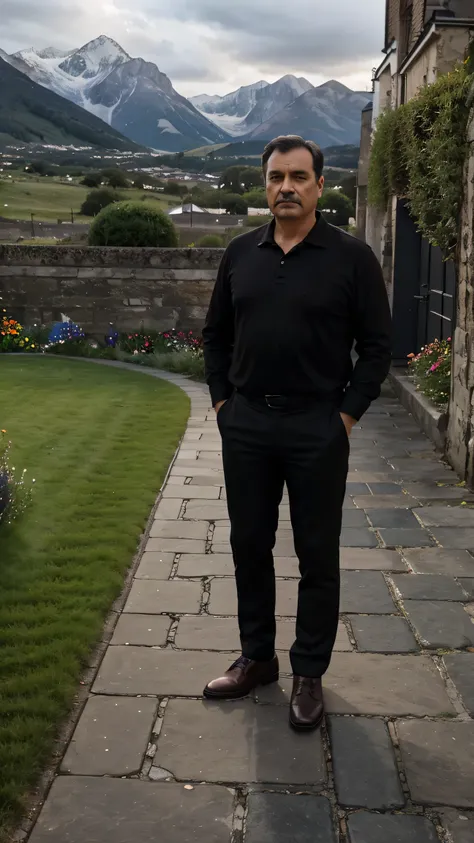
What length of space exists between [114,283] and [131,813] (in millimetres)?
12077

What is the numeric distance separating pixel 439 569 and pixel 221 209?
50.2 m

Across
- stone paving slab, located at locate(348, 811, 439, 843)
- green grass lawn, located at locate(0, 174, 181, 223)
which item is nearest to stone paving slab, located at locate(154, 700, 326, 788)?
stone paving slab, located at locate(348, 811, 439, 843)

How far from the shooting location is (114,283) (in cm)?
1387

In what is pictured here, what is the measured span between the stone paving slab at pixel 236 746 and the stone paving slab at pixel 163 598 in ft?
2.84

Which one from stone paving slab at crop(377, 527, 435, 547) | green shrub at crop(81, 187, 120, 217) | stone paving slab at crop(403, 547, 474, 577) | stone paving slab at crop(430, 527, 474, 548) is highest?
green shrub at crop(81, 187, 120, 217)

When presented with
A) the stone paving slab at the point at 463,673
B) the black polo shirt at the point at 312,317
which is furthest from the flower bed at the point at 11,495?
the stone paving slab at the point at 463,673

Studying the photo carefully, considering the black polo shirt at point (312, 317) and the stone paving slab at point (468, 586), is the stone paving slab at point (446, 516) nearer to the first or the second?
the stone paving slab at point (468, 586)

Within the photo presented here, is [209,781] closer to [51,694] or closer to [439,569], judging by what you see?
[51,694]

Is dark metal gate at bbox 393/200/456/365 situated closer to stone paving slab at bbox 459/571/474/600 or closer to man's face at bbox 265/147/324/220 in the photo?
stone paving slab at bbox 459/571/474/600

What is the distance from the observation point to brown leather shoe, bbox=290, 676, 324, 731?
2.89 meters

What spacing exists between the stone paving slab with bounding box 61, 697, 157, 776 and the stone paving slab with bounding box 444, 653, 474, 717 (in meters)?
1.20

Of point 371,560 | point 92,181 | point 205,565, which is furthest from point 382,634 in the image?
point 92,181

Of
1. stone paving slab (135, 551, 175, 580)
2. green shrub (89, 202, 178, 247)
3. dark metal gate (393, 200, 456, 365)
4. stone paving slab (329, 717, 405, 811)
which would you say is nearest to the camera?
stone paving slab (329, 717, 405, 811)

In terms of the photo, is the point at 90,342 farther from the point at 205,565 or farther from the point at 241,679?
the point at 241,679
